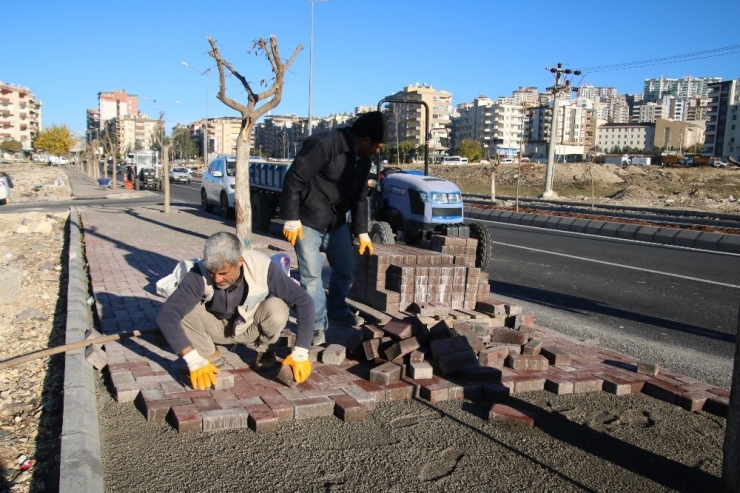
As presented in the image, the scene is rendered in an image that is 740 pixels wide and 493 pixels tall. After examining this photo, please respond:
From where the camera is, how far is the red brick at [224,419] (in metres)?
3.74

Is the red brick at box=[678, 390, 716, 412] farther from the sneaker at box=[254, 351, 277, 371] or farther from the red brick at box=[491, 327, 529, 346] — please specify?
the sneaker at box=[254, 351, 277, 371]

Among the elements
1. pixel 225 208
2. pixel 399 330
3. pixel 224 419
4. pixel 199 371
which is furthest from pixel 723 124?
pixel 224 419

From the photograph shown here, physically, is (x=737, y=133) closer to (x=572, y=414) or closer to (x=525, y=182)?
(x=525, y=182)

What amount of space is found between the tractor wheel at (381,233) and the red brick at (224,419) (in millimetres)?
5790

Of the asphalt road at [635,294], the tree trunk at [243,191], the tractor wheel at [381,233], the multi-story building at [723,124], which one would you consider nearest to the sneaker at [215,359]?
the asphalt road at [635,294]

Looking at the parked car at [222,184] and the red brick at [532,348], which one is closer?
the red brick at [532,348]

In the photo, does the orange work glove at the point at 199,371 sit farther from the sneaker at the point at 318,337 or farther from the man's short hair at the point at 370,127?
the man's short hair at the point at 370,127

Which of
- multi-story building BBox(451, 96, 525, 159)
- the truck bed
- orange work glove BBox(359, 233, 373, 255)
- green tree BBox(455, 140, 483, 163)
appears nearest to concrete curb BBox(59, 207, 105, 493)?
orange work glove BBox(359, 233, 373, 255)

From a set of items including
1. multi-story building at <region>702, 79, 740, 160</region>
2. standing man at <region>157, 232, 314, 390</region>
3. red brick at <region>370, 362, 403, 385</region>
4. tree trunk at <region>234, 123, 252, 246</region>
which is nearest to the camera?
standing man at <region>157, 232, 314, 390</region>

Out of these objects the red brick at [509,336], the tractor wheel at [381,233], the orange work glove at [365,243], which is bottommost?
the red brick at [509,336]

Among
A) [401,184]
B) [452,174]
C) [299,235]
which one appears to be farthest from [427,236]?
[452,174]

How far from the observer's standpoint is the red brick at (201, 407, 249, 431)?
3.74 meters

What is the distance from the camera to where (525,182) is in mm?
56688

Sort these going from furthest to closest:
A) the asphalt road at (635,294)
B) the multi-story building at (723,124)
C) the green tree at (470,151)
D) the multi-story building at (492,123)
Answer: the multi-story building at (492,123) < the green tree at (470,151) < the multi-story building at (723,124) < the asphalt road at (635,294)
